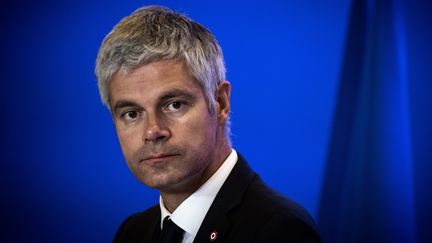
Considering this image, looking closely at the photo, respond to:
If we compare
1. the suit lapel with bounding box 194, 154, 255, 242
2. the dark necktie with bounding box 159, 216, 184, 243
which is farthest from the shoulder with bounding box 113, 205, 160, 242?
the suit lapel with bounding box 194, 154, 255, 242

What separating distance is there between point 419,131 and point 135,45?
1567mm

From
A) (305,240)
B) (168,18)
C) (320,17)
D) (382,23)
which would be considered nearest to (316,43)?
(320,17)

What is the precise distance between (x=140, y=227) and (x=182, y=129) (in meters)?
0.76

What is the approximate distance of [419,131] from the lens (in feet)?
9.03

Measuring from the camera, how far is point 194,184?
191 centimetres

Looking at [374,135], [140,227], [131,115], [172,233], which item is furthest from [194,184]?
[374,135]

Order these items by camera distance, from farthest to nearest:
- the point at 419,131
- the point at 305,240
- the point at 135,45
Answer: the point at 419,131 → the point at 135,45 → the point at 305,240

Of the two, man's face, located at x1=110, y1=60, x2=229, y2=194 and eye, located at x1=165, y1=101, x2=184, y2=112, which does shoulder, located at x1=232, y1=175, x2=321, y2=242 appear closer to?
man's face, located at x1=110, y1=60, x2=229, y2=194

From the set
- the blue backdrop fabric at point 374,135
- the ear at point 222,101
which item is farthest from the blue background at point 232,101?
the ear at point 222,101

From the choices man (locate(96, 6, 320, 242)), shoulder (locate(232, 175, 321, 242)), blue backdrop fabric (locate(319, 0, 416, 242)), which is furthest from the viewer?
blue backdrop fabric (locate(319, 0, 416, 242))

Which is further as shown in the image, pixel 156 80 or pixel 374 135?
pixel 374 135

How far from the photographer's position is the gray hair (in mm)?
1777

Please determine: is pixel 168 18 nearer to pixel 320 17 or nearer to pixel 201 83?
pixel 201 83

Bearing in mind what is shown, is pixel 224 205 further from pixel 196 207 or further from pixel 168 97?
pixel 168 97
